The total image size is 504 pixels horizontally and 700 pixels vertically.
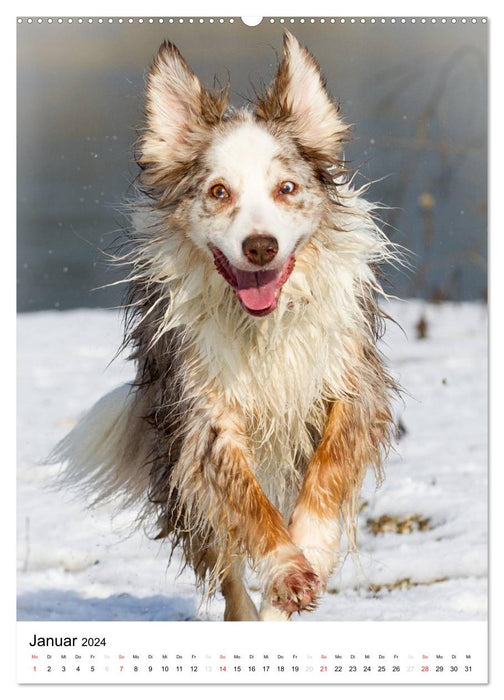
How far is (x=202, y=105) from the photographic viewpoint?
466cm

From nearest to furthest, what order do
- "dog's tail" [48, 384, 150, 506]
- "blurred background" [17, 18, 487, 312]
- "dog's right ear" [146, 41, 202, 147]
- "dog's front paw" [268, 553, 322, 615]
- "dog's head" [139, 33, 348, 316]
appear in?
"dog's front paw" [268, 553, 322, 615] → "dog's head" [139, 33, 348, 316] → "dog's right ear" [146, 41, 202, 147] → "blurred background" [17, 18, 487, 312] → "dog's tail" [48, 384, 150, 506]

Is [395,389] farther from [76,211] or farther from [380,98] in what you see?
[76,211]

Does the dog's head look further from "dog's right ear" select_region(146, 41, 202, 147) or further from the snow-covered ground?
the snow-covered ground

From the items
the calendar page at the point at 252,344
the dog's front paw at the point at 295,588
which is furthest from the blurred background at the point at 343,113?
the dog's front paw at the point at 295,588

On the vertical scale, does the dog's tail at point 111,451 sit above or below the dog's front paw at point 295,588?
above

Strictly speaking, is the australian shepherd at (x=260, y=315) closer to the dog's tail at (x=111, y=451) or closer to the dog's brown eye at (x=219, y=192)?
the dog's brown eye at (x=219, y=192)

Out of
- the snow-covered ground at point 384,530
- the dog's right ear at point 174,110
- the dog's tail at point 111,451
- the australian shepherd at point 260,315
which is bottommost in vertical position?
the snow-covered ground at point 384,530

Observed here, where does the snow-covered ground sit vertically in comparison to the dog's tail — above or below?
below

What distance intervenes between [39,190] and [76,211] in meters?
1.21

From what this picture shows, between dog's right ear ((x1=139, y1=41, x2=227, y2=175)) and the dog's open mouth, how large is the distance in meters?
0.48

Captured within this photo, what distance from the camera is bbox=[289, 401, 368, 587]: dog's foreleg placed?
4477 millimetres

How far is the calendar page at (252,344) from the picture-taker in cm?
452

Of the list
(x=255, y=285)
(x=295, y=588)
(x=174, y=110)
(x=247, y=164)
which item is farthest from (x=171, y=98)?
(x=295, y=588)

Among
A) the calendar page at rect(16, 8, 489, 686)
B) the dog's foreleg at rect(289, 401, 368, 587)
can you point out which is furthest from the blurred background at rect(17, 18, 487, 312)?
the dog's foreleg at rect(289, 401, 368, 587)
